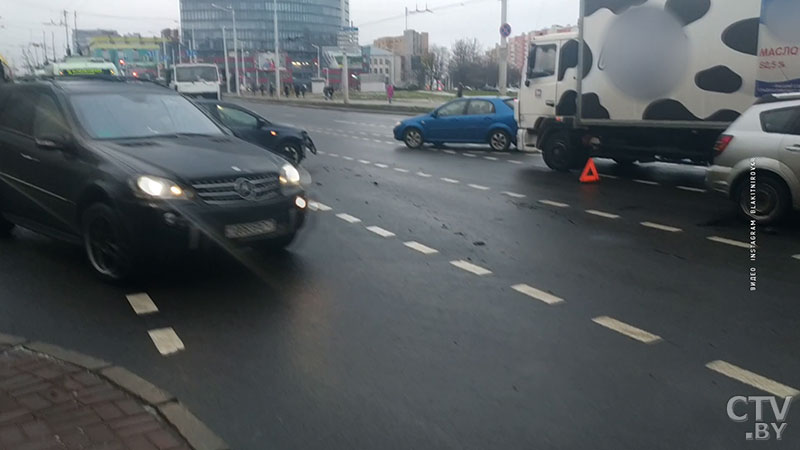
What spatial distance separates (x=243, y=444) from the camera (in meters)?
3.84

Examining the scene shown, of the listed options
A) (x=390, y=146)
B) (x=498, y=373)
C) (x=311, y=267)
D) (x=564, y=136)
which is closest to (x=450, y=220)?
(x=311, y=267)

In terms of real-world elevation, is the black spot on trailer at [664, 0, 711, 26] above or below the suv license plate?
above

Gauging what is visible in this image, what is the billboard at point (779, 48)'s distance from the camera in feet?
37.1

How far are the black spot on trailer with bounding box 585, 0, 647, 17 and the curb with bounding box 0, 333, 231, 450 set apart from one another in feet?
38.4

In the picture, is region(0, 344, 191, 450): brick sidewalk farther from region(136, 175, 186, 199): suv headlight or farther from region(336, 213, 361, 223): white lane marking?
region(336, 213, 361, 223): white lane marking

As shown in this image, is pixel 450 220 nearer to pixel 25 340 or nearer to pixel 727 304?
pixel 727 304

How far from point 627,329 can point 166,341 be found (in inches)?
132

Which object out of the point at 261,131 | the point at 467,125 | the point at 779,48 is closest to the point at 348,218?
the point at 261,131

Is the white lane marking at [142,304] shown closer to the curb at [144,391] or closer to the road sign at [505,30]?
the curb at [144,391]

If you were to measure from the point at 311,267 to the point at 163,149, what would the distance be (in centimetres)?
178

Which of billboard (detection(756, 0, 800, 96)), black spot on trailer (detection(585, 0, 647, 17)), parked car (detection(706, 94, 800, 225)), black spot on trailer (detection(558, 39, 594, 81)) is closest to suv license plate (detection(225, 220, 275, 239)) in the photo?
parked car (detection(706, 94, 800, 225))

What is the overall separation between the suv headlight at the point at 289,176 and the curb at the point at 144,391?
2727mm

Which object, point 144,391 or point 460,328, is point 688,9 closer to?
point 460,328

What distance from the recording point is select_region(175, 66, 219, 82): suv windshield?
1462 inches
